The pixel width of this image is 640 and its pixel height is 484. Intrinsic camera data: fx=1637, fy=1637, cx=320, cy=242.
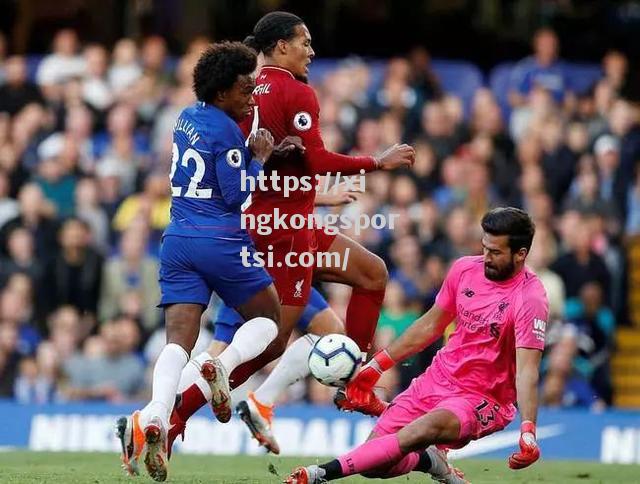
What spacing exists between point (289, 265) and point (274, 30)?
1.53 meters

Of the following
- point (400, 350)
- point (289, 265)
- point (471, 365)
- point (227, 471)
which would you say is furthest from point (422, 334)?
point (227, 471)

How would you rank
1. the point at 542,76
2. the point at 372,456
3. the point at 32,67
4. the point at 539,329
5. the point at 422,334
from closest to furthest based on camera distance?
the point at 372,456
the point at 539,329
the point at 422,334
the point at 542,76
the point at 32,67

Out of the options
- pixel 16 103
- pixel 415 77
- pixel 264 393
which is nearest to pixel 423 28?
pixel 415 77

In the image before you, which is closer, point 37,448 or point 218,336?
point 218,336

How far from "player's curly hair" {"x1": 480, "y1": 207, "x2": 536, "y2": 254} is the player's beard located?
3.9 inches

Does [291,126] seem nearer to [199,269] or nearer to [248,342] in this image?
[199,269]

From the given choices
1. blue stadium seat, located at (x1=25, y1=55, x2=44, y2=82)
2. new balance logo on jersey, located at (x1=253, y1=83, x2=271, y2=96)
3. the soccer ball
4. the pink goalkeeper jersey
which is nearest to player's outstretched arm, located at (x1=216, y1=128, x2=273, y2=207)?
new balance logo on jersey, located at (x1=253, y1=83, x2=271, y2=96)

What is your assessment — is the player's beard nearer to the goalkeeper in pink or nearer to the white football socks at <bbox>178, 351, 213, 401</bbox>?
the goalkeeper in pink

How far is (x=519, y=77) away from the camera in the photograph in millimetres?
19047

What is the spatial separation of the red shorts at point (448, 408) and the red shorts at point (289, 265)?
119cm

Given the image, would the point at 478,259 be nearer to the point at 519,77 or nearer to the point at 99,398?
the point at 99,398

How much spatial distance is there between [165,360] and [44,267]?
7675 millimetres

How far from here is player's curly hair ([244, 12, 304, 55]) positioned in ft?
34.7

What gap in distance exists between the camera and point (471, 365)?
9.71 meters
